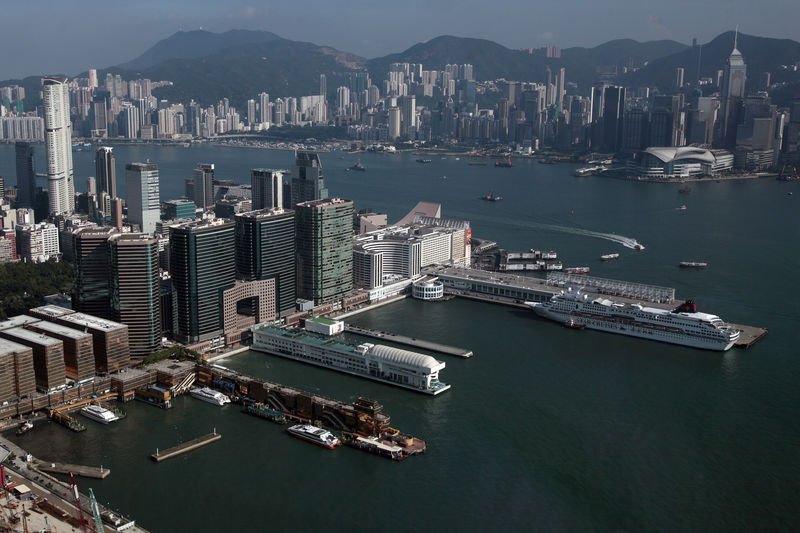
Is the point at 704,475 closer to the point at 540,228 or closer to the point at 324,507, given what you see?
the point at 324,507

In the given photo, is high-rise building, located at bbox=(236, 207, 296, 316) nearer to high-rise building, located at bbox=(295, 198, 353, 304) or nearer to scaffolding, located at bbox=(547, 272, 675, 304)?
high-rise building, located at bbox=(295, 198, 353, 304)

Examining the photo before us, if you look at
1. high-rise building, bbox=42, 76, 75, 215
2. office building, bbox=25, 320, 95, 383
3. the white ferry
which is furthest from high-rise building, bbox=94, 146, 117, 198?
the white ferry

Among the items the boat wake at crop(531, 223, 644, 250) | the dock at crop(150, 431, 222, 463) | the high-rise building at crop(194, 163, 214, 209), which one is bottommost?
the dock at crop(150, 431, 222, 463)

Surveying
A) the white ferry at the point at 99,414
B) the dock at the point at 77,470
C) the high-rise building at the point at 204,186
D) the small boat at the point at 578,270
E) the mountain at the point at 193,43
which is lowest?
the dock at the point at 77,470

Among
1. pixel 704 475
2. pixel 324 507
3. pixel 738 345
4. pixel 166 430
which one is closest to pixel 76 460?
pixel 166 430

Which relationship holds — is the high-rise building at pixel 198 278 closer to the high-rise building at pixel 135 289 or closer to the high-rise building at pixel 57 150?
the high-rise building at pixel 135 289

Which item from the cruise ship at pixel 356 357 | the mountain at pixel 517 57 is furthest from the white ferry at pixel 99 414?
the mountain at pixel 517 57

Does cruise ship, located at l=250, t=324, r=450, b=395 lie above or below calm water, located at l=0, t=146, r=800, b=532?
above
